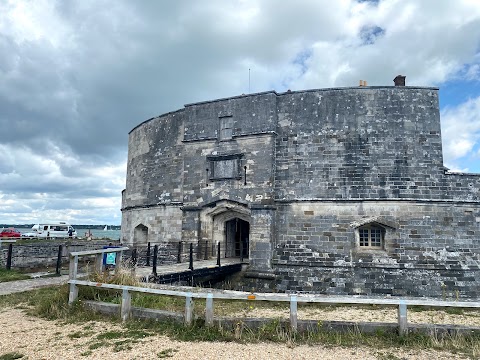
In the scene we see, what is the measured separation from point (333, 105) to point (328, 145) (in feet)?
5.24

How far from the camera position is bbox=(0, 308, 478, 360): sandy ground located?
4672mm

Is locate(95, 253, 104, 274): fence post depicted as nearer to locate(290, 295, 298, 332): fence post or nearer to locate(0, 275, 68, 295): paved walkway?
locate(0, 275, 68, 295): paved walkway

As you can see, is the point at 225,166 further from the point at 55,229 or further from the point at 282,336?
the point at 55,229

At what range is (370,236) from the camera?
43.6ft

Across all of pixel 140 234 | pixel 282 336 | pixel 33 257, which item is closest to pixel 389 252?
pixel 282 336

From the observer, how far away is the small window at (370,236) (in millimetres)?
13227

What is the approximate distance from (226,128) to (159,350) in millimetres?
11282

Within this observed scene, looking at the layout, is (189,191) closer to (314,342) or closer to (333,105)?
(333,105)

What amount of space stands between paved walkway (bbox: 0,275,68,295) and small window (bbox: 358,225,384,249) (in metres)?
9.89

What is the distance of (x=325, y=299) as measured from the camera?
557cm

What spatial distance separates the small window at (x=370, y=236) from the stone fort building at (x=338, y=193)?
0.12 ft

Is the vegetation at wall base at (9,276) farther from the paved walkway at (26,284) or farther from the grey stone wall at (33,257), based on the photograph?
the grey stone wall at (33,257)

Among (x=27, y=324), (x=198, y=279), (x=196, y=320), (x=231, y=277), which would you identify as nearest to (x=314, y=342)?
(x=196, y=320)

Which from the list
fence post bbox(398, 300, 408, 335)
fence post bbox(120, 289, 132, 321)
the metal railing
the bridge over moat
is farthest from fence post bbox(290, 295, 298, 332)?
the bridge over moat
